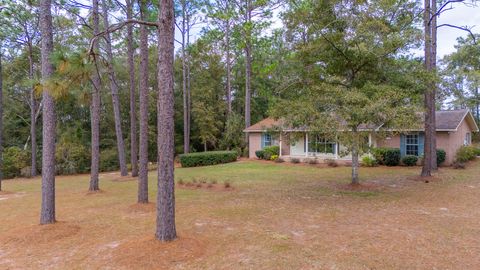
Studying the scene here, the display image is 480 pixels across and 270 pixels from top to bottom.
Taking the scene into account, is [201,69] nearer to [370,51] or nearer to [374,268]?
[370,51]

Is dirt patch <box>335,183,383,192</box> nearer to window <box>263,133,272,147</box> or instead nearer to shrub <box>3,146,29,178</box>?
window <box>263,133,272,147</box>

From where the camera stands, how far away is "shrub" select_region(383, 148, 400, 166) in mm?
17141

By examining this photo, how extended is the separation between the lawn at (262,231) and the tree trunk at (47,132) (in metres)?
0.45

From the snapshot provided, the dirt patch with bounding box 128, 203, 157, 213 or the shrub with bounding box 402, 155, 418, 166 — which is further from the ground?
the shrub with bounding box 402, 155, 418, 166

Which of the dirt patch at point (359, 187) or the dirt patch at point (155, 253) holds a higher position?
the dirt patch at point (359, 187)

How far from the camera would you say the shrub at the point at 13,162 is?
20.5 meters

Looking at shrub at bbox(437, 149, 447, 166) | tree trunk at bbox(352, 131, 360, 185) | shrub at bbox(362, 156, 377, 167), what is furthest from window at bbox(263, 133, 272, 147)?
tree trunk at bbox(352, 131, 360, 185)

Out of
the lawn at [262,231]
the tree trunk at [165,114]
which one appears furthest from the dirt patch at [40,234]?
the tree trunk at [165,114]

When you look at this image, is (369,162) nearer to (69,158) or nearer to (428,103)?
(428,103)

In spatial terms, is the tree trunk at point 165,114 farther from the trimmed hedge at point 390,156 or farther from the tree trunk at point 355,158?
the trimmed hedge at point 390,156

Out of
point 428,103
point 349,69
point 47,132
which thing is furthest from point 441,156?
point 47,132

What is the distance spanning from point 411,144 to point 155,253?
55.3 ft

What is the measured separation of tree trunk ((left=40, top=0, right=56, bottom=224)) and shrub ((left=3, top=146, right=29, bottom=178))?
17.7 m

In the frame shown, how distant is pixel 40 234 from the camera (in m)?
5.95
